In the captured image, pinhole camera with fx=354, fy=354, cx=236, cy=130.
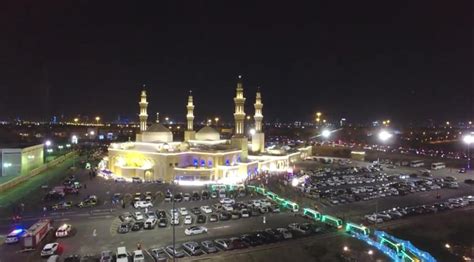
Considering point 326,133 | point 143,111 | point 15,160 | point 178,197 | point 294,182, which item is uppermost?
point 143,111

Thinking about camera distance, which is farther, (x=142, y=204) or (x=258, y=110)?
(x=258, y=110)

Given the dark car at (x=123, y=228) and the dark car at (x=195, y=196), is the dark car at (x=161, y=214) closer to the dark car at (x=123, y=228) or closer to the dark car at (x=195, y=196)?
the dark car at (x=123, y=228)

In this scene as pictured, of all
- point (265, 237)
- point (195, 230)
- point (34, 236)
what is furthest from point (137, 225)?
point (265, 237)

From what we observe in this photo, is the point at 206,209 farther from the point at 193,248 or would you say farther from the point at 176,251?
the point at 176,251

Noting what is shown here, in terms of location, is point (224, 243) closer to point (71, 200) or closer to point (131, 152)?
point (71, 200)

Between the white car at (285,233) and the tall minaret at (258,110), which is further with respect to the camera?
the tall minaret at (258,110)

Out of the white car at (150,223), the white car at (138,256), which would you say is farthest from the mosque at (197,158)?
the white car at (138,256)

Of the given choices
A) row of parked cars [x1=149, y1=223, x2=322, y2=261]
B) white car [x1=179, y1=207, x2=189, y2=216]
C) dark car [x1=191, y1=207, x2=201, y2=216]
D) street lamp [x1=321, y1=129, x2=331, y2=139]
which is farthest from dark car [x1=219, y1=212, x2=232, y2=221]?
street lamp [x1=321, y1=129, x2=331, y2=139]
